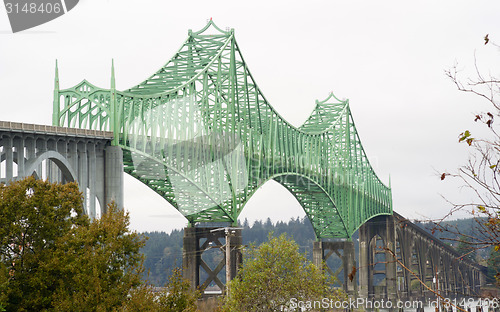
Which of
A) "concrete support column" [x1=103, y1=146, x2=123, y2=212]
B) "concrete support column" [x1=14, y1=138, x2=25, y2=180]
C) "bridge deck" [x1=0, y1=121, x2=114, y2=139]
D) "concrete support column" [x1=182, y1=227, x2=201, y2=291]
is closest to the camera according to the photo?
"bridge deck" [x1=0, y1=121, x2=114, y2=139]

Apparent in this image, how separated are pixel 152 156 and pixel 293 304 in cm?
1454

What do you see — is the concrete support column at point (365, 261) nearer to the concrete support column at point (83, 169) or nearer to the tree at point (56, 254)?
the concrete support column at point (83, 169)

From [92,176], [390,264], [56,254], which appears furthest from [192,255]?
[390,264]

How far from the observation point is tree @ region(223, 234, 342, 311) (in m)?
39.4

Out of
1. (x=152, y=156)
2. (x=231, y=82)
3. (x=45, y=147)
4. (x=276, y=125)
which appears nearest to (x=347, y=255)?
(x=276, y=125)

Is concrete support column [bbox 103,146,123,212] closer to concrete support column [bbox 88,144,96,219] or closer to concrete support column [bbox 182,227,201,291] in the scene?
concrete support column [bbox 88,144,96,219]

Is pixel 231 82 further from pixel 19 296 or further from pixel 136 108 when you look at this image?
pixel 19 296

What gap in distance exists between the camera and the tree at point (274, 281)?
39.4 metres

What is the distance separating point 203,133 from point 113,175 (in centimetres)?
1428

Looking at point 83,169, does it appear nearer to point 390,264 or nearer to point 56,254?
point 56,254

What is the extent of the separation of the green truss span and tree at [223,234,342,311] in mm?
10679

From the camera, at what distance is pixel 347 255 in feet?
302

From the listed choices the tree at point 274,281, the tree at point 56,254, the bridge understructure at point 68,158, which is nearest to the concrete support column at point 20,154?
the bridge understructure at point 68,158

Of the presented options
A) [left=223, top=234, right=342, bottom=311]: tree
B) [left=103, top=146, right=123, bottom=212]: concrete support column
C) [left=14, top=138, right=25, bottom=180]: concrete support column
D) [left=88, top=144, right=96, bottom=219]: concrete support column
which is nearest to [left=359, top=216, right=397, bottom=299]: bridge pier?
[left=223, top=234, right=342, bottom=311]: tree
